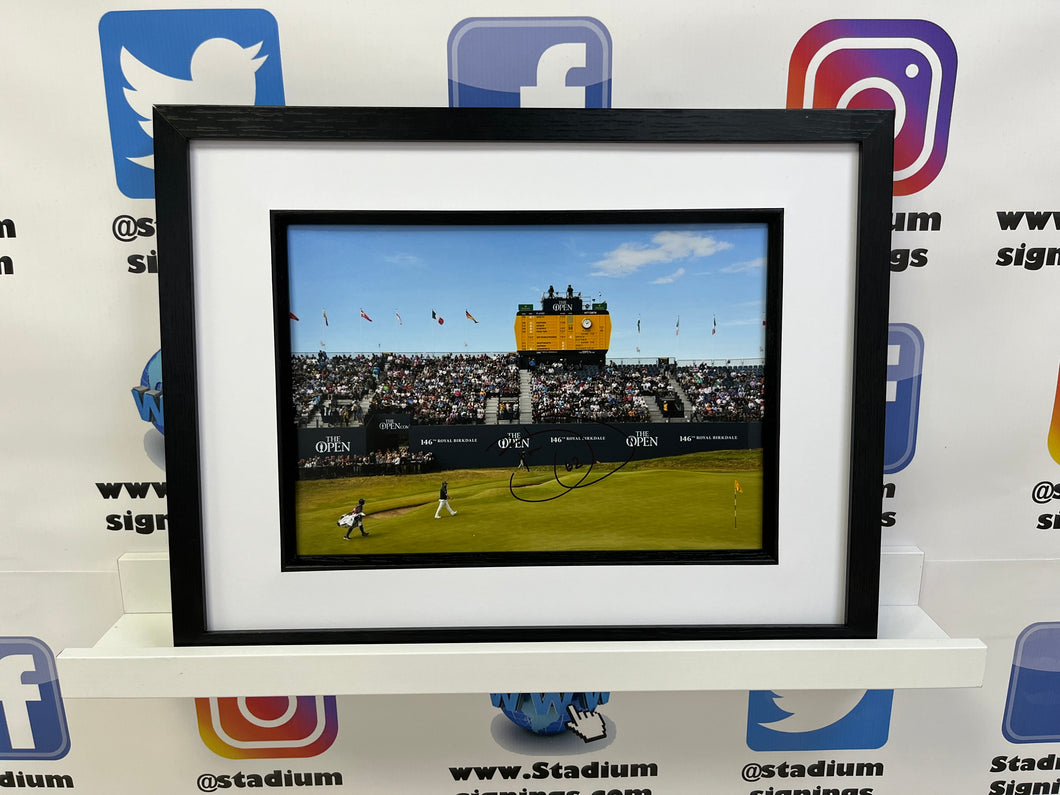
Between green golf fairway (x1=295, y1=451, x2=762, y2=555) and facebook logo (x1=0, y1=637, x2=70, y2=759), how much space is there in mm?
391

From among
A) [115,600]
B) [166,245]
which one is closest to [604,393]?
[166,245]

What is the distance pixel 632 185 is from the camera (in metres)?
0.59

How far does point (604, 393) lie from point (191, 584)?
1.42 feet

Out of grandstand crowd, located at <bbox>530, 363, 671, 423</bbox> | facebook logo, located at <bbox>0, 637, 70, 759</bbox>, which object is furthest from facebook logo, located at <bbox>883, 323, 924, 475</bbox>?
facebook logo, located at <bbox>0, 637, 70, 759</bbox>

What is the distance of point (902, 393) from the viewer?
0.69m

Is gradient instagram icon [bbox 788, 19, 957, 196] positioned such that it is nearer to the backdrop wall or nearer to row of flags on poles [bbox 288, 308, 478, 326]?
A: the backdrop wall

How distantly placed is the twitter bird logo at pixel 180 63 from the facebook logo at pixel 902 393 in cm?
71

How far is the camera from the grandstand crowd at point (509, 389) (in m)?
0.61

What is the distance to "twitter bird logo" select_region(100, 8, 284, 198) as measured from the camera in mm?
633

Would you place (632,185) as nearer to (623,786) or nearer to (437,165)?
(437,165)

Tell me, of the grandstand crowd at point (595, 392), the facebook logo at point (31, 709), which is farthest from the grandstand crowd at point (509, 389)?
the facebook logo at point (31, 709)

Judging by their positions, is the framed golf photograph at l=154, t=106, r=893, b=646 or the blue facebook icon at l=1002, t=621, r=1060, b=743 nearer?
the framed golf photograph at l=154, t=106, r=893, b=646

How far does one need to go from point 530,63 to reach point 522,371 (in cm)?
32
